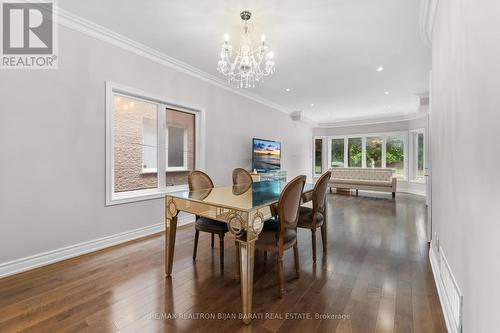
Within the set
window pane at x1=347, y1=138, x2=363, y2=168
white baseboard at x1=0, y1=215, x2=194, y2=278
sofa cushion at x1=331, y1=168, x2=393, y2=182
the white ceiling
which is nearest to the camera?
white baseboard at x1=0, y1=215, x2=194, y2=278

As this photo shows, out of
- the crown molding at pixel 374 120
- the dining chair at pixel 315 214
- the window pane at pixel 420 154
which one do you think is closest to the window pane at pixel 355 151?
the crown molding at pixel 374 120

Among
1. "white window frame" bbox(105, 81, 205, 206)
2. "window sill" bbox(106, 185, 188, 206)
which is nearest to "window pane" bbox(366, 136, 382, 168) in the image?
"white window frame" bbox(105, 81, 205, 206)

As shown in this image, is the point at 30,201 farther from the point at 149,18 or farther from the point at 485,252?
the point at 485,252

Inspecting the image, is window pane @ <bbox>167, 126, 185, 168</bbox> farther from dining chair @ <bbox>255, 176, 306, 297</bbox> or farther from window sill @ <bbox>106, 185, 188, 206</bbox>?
dining chair @ <bbox>255, 176, 306, 297</bbox>

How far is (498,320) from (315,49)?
3.32m

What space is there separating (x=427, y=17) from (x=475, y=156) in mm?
2222

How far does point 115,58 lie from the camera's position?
2980 millimetres

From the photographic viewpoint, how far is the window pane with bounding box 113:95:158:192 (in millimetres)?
3217

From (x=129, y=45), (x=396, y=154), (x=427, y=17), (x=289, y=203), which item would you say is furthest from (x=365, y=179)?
(x=129, y=45)

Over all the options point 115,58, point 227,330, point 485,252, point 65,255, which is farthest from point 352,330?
point 115,58

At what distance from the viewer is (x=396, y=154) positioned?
26.6 ft

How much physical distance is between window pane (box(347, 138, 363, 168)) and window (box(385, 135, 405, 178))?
90cm

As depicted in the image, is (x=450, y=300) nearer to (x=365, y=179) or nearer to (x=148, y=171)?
(x=148, y=171)
